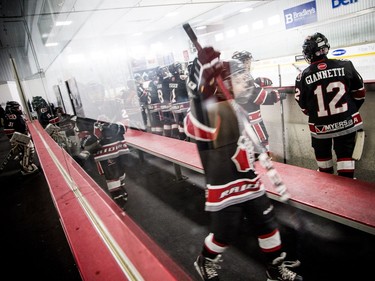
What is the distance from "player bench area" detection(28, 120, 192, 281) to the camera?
1296mm

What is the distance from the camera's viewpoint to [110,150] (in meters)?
2.98

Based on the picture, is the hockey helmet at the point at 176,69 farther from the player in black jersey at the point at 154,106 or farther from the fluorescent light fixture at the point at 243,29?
the fluorescent light fixture at the point at 243,29

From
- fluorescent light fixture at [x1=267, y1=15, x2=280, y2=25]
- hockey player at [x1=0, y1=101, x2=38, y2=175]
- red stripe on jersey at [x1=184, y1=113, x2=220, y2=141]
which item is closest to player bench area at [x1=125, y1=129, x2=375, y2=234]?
red stripe on jersey at [x1=184, y1=113, x2=220, y2=141]

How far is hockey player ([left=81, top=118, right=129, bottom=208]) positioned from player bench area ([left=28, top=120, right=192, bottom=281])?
1.31 ft

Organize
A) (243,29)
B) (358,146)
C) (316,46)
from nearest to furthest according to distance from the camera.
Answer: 1. (316,46)
2. (358,146)
3. (243,29)

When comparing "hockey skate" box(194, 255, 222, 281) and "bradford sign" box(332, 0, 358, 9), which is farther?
"bradford sign" box(332, 0, 358, 9)

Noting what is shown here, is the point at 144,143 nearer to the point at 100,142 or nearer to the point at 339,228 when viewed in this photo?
the point at 100,142

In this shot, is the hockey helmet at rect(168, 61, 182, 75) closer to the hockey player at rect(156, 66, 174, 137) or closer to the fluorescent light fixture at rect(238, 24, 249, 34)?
the hockey player at rect(156, 66, 174, 137)

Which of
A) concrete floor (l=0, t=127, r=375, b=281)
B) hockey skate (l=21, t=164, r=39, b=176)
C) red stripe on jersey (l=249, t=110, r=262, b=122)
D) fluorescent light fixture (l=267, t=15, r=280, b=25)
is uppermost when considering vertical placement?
fluorescent light fixture (l=267, t=15, r=280, b=25)

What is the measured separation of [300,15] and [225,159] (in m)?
6.96

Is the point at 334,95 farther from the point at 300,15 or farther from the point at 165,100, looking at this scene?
the point at 300,15

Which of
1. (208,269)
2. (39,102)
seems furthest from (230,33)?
(208,269)

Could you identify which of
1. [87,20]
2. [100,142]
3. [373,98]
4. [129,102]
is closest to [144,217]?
[100,142]

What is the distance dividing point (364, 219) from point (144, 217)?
2.08 m
